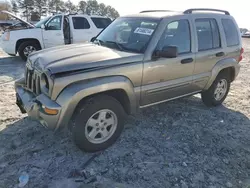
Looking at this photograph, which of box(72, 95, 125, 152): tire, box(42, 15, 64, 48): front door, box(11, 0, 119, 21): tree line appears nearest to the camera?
box(72, 95, 125, 152): tire

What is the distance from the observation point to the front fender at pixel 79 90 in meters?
2.76

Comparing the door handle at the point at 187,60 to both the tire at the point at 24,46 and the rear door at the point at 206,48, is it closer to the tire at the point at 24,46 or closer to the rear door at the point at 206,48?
the rear door at the point at 206,48

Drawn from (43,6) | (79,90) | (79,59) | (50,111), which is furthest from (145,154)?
(43,6)

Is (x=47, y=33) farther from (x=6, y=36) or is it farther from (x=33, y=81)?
(x=33, y=81)

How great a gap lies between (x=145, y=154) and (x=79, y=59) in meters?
1.55

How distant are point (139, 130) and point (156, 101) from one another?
1.83 ft

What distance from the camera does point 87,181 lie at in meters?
2.73

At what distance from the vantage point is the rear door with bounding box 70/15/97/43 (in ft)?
30.1

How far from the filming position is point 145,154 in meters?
3.27

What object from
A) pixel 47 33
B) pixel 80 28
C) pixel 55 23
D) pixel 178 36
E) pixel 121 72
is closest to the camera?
pixel 121 72

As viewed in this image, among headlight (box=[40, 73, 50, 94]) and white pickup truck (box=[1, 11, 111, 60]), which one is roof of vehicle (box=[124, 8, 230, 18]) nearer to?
headlight (box=[40, 73, 50, 94])

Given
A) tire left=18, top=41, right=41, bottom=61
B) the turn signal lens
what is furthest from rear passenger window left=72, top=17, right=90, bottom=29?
the turn signal lens

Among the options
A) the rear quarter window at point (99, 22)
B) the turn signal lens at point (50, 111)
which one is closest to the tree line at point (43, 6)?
the rear quarter window at point (99, 22)

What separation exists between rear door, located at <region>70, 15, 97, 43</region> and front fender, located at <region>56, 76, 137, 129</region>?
670 centimetres
